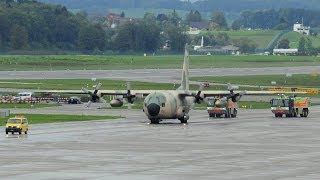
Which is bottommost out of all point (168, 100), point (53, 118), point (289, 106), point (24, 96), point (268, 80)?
point (53, 118)

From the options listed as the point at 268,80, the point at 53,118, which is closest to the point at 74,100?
the point at 53,118

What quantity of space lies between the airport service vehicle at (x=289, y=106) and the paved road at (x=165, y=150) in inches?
390

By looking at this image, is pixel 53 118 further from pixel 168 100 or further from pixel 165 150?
pixel 165 150

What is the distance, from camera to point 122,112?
396 ft

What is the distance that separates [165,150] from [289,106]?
159ft

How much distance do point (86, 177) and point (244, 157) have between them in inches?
571

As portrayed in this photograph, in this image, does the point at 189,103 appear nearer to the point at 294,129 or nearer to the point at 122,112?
the point at 294,129

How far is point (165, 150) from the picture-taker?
70.9m

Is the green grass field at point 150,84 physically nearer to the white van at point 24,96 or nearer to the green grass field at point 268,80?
the green grass field at point 268,80

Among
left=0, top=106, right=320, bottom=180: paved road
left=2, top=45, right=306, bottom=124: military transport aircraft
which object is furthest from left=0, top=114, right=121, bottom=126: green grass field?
left=0, top=106, right=320, bottom=180: paved road

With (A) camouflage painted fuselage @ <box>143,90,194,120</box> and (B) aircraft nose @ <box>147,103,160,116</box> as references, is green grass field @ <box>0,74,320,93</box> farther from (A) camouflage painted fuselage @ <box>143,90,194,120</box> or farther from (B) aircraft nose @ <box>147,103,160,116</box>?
(B) aircraft nose @ <box>147,103,160,116</box>

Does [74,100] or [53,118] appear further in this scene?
[74,100]

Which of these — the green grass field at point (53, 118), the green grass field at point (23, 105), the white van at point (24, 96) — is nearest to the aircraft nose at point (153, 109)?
the green grass field at point (53, 118)

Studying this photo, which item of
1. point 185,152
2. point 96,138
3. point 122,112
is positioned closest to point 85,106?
point 122,112
